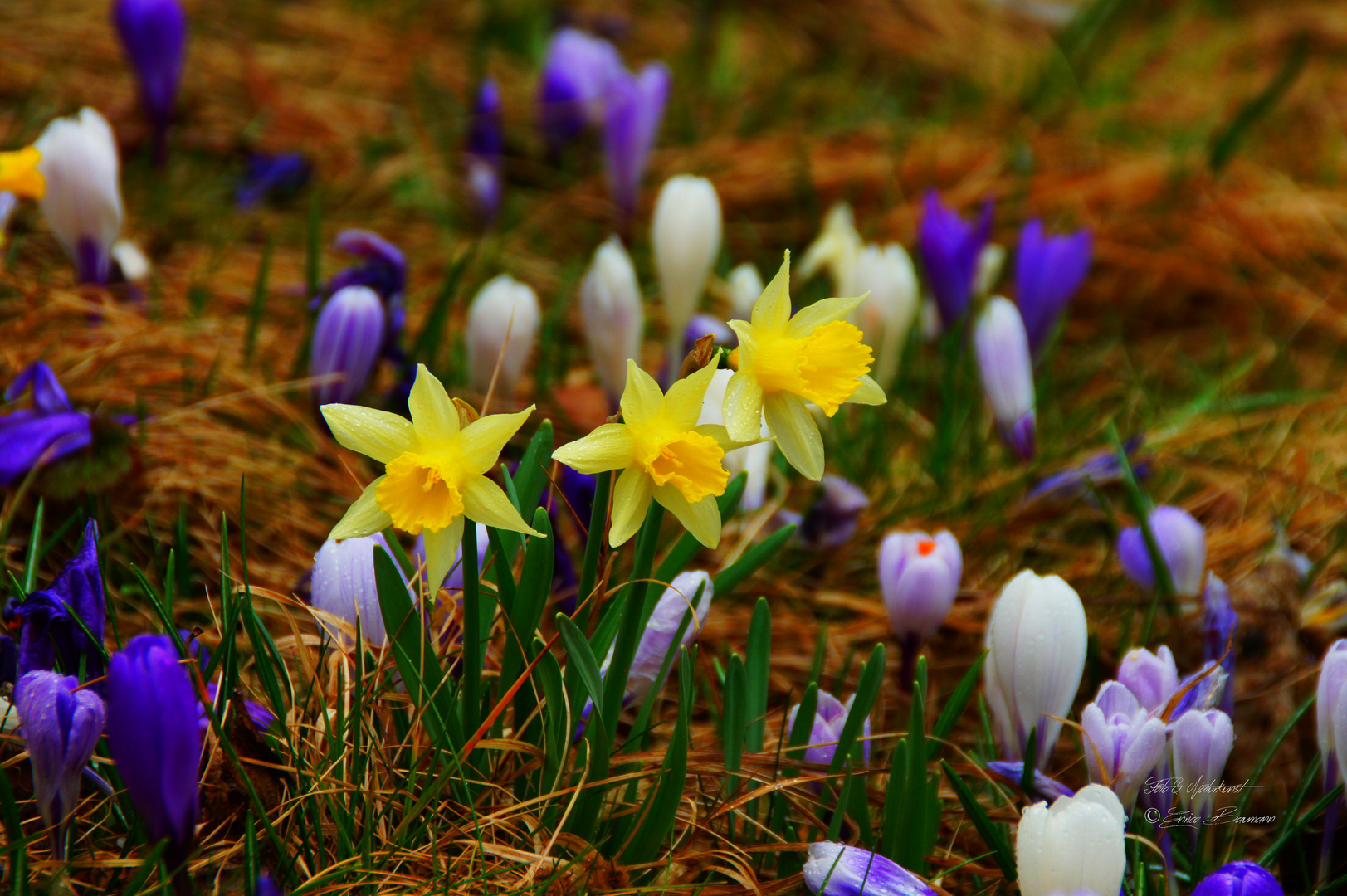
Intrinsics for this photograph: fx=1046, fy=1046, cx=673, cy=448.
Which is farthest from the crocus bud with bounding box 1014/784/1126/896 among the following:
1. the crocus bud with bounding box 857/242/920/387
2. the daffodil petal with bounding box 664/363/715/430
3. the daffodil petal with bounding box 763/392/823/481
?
the crocus bud with bounding box 857/242/920/387

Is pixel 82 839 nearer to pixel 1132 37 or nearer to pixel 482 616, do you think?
pixel 482 616

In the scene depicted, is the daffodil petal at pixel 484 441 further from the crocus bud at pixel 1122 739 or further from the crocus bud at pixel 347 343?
the crocus bud at pixel 347 343

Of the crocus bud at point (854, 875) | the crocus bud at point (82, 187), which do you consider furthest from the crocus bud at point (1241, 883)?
the crocus bud at point (82, 187)

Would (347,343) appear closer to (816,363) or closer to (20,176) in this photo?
(20,176)

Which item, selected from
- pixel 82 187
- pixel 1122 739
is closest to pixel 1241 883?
pixel 1122 739

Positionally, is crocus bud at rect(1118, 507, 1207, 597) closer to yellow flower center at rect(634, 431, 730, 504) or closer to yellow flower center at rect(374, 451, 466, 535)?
yellow flower center at rect(634, 431, 730, 504)

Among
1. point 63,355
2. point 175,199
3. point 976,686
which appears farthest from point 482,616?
point 175,199
